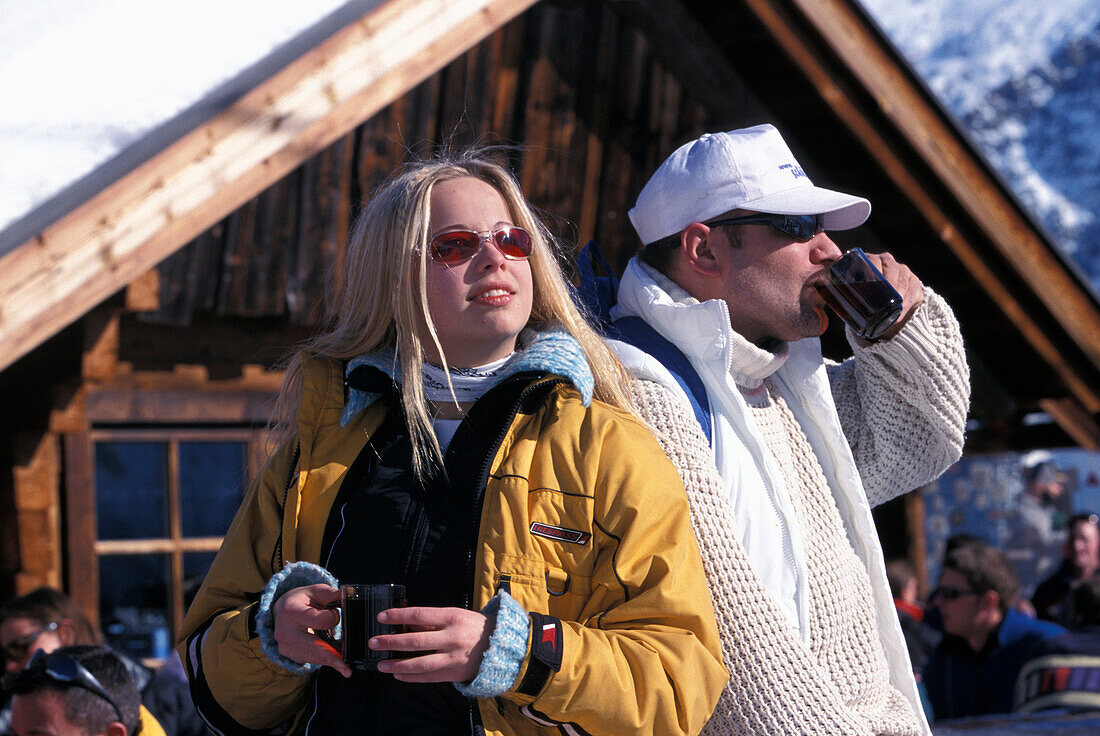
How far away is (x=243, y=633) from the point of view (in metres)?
1.71

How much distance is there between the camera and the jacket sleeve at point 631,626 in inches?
60.8

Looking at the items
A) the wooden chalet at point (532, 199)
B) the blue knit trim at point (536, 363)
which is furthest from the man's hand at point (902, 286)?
the wooden chalet at point (532, 199)

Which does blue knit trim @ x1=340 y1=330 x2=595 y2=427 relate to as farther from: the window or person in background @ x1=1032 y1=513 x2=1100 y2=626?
person in background @ x1=1032 y1=513 x2=1100 y2=626

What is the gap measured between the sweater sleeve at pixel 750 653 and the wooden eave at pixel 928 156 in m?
4.10

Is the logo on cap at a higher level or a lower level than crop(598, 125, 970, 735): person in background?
higher

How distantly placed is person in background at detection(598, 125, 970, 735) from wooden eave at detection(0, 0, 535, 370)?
1811 millimetres

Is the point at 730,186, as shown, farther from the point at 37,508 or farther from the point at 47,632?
the point at 37,508

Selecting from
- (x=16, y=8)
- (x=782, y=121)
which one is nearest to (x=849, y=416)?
(x=16, y=8)

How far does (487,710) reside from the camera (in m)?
1.63

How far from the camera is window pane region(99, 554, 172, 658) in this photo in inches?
231

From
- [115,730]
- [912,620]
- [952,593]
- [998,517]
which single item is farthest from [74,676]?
[998,517]

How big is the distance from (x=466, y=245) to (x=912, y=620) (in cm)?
473

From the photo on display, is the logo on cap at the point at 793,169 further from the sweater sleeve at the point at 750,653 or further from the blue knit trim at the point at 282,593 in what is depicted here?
the blue knit trim at the point at 282,593

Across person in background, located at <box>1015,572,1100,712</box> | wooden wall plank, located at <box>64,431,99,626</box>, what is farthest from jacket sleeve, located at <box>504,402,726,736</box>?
wooden wall plank, located at <box>64,431,99,626</box>
